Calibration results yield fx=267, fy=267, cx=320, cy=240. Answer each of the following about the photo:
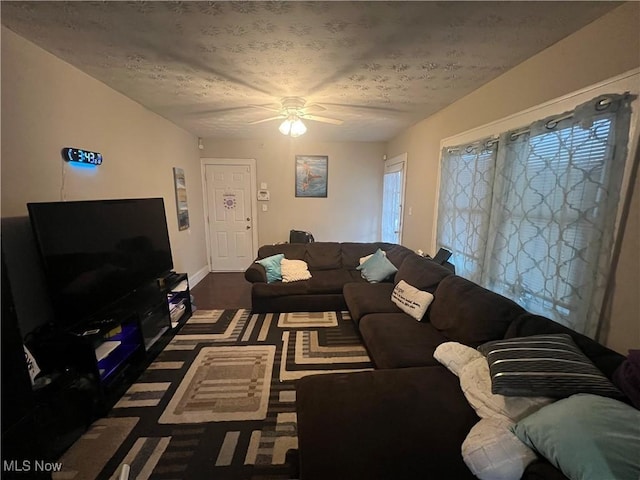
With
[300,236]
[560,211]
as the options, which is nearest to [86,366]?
[560,211]

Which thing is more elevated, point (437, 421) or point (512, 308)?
point (512, 308)

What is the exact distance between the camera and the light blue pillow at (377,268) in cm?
324

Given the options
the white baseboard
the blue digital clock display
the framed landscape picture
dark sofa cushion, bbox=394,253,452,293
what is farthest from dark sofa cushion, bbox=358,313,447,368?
the framed landscape picture

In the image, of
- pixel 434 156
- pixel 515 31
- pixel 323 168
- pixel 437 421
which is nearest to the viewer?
pixel 437 421

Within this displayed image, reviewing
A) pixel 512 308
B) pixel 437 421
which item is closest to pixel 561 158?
pixel 512 308

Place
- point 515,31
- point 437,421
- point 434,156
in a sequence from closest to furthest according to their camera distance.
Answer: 1. point 437,421
2. point 515,31
3. point 434,156

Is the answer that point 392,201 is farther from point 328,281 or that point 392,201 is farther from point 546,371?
point 546,371

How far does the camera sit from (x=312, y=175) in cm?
515

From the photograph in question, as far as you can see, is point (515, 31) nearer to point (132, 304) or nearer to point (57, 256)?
point (57, 256)

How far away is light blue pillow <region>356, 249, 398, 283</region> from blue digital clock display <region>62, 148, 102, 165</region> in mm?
2925

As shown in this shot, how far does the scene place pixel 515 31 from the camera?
1.59 m

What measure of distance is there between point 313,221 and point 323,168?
41.1 inches

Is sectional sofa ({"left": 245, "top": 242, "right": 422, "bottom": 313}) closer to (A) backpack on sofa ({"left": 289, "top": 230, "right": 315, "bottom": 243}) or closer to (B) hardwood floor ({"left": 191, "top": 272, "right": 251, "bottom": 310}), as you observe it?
(B) hardwood floor ({"left": 191, "top": 272, "right": 251, "bottom": 310})

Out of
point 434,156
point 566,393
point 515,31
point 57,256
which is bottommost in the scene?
point 566,393
